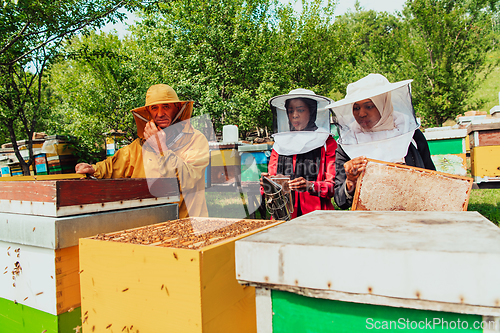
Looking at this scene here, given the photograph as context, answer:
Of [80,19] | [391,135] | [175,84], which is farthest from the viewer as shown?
[175,84]

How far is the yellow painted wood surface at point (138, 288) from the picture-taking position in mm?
865

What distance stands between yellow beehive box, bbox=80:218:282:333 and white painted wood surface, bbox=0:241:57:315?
16 centimetres

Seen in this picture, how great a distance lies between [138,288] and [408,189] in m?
1.20

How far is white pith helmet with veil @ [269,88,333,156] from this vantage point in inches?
97.2

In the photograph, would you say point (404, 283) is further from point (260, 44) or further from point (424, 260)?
point (260, 44)

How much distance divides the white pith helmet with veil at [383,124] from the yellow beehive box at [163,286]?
121 centimetres

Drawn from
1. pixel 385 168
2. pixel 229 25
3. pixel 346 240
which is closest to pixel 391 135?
pixel 385 168

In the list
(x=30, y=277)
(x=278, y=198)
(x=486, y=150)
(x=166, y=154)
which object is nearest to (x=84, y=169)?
(x=166, y=154)

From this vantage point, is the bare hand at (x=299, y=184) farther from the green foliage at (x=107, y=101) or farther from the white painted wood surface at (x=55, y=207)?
the green foliage at (x=107, y=101)

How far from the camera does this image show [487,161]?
184 inches

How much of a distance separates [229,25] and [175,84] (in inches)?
164

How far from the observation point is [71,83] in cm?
1841

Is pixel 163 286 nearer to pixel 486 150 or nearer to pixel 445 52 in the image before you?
pixel 486 150

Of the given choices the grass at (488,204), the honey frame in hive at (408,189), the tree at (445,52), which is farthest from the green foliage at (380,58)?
the honey frame in hive at (408,189)
